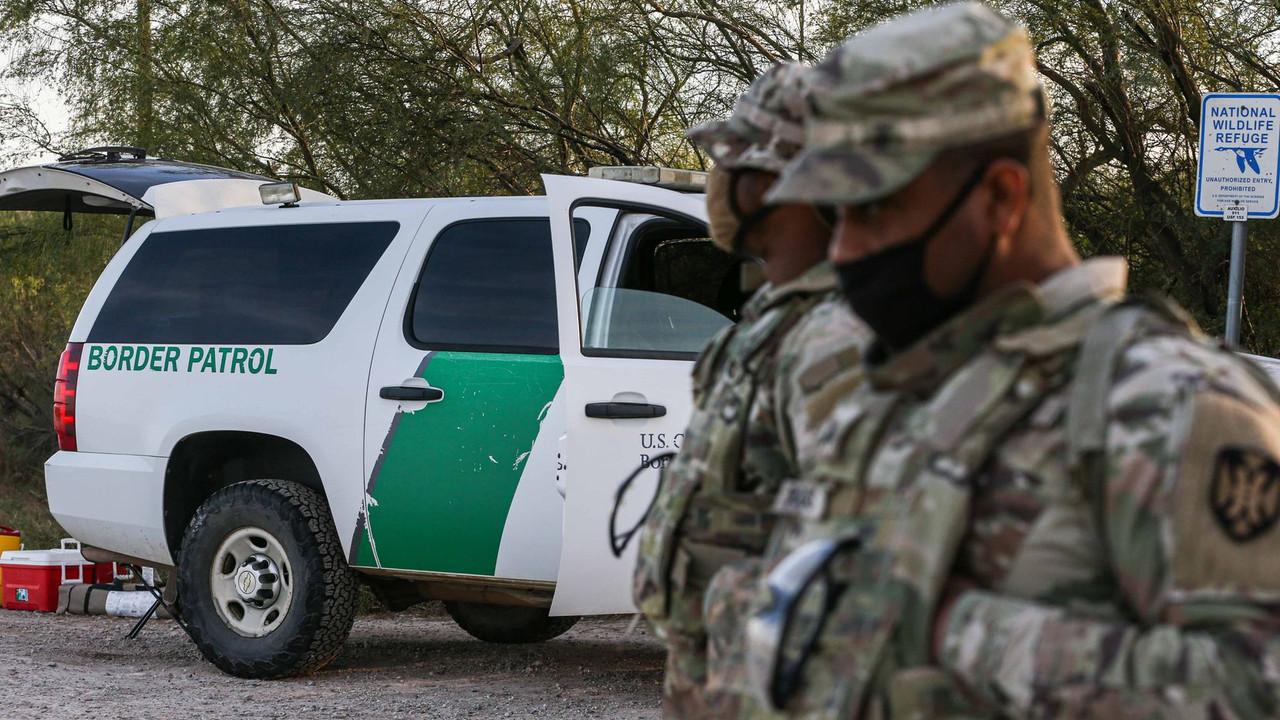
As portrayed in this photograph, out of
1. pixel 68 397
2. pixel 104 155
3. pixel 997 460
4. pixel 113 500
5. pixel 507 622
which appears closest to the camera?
pixel 997 460

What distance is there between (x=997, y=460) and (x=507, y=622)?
18.1ft

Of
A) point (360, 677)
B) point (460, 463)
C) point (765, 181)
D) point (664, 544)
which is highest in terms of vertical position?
point (765, 181)

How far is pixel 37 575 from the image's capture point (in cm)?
777

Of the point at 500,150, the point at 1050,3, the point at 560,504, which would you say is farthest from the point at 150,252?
the point at 1050,3

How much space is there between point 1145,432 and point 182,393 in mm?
5089

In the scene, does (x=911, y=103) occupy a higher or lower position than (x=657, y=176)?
lower

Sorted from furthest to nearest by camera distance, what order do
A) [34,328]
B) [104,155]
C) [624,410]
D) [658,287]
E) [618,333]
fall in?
[34,328], [104,155], [658,287], [618,333], [624,410]

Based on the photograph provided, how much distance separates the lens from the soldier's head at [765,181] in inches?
84.1

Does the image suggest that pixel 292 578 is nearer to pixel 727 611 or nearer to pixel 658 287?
pixel 658 287

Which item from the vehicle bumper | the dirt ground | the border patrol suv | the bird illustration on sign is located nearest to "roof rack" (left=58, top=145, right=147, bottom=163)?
the border patrol suv

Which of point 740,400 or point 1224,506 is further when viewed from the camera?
point 740,400

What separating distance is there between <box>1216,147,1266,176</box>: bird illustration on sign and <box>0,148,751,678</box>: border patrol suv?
2683mm

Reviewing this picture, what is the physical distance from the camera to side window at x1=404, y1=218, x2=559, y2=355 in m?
5.05

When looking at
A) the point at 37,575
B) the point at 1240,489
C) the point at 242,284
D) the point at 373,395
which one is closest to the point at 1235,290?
the point at 373,395
